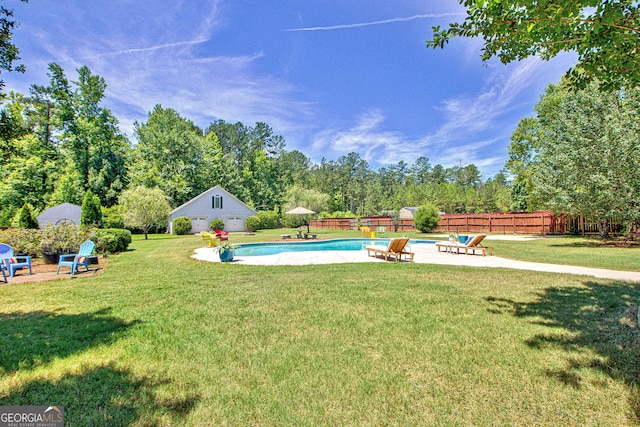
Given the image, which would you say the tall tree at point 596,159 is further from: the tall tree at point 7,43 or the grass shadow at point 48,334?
the tall tree at point 7,43

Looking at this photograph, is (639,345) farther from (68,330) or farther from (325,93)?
(325,93)

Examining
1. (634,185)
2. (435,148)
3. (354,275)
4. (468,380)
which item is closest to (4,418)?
(468,380)

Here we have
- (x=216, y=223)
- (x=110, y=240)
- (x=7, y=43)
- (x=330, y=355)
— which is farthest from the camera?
(x=216, y=223)

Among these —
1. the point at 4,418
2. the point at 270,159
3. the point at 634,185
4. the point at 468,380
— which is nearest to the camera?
the point at 4,418

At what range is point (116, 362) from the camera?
3.17 metres

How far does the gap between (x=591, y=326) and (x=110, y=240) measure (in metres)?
15.9

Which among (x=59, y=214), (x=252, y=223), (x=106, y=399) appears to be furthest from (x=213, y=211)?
(x=106, y=399)

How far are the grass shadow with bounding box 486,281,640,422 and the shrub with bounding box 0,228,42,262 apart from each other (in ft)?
48.5

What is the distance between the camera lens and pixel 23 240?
34.9 feet

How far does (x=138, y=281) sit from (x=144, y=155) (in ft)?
116

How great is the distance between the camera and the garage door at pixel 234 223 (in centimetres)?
3519

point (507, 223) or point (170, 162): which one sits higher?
point (170, 162)

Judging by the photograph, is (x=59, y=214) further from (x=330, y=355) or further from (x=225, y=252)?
(x=330, y=355)

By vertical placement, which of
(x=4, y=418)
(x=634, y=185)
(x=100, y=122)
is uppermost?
(x=100, y=122)
